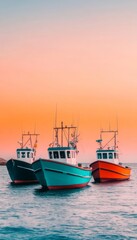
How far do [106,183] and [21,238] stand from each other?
4266cm

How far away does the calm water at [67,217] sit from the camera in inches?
989

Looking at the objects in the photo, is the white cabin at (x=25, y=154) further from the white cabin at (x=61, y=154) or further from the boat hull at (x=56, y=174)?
the boat hull at (x=56, y=174)

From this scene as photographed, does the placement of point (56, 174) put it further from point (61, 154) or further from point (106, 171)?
point (106, 171)

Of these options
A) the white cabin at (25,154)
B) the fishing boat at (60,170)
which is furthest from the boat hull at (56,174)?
the white cabin at (25,154)

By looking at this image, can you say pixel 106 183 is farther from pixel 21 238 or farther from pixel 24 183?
pixel 21 238

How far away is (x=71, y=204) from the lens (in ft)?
127

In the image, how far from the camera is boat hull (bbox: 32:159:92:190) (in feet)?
155

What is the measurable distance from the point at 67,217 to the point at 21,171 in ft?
109

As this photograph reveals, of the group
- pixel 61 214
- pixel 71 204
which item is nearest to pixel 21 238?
pixel 61 214

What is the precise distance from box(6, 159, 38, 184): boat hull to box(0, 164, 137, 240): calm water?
51.9 ft

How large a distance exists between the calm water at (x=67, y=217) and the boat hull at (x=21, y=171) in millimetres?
15822

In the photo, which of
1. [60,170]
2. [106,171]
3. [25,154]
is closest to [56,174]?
[60,170]

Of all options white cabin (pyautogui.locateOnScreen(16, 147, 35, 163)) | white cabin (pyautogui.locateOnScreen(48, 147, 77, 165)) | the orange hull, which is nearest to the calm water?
white cabin (pyautogui.locateOnScreen(48, 147, 77, 165))

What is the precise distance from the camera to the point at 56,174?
4775cm
